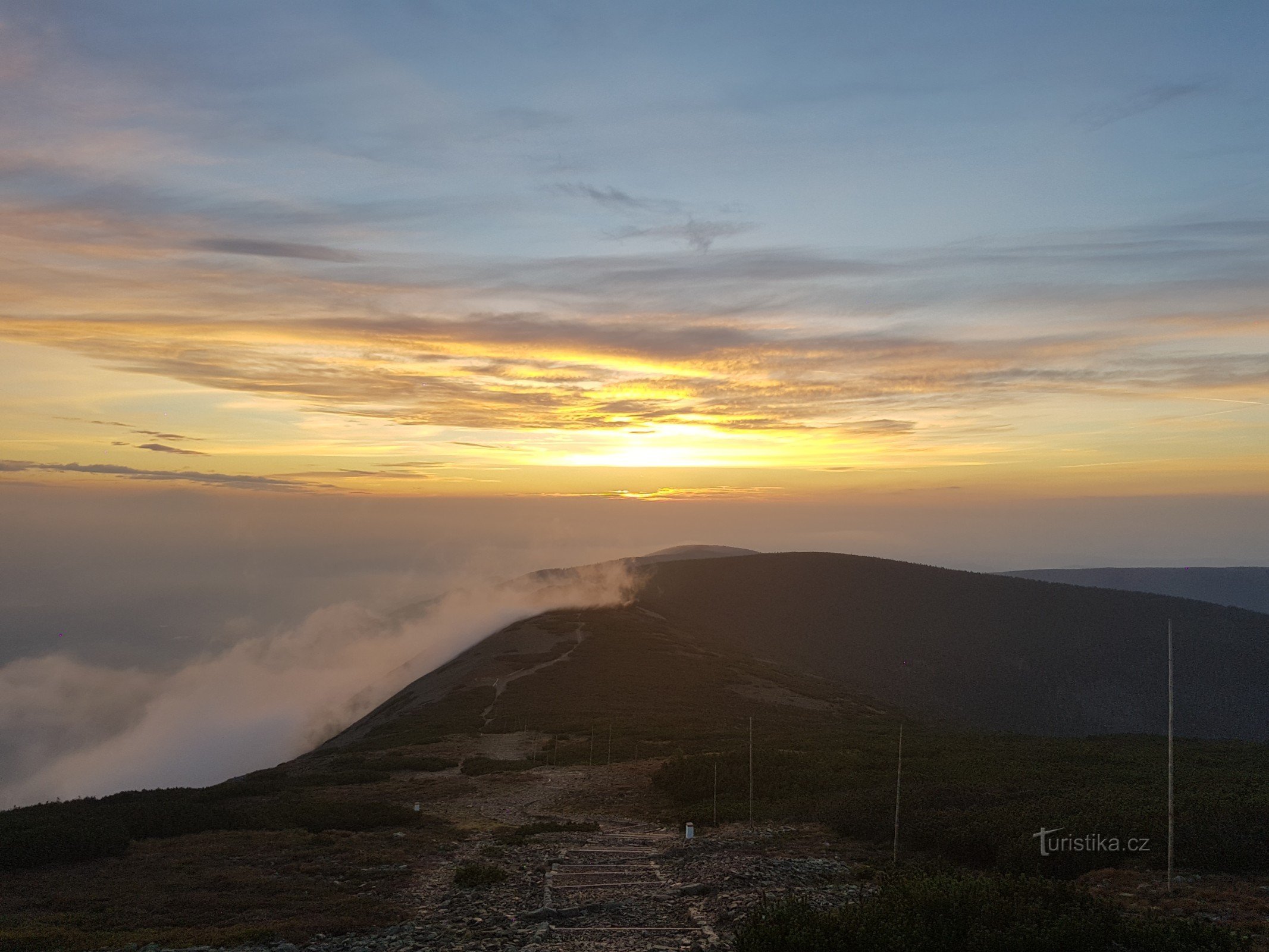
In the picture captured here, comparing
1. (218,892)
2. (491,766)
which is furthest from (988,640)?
(218,892)

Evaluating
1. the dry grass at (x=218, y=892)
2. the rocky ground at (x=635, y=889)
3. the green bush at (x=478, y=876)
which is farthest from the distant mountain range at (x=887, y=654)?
the green bush at (x=478, y=876)

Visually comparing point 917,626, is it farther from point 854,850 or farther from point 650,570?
point 854,850

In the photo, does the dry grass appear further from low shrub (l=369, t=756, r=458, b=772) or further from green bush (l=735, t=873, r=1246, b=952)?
low shrub (l=369, t=756, r=458, b=772)

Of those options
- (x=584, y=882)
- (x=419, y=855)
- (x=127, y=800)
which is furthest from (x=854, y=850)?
(x=127, y=800)

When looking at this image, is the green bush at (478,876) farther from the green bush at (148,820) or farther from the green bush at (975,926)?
the green bush at (148,820)

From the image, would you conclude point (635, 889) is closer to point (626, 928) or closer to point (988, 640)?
point (626, 928)
